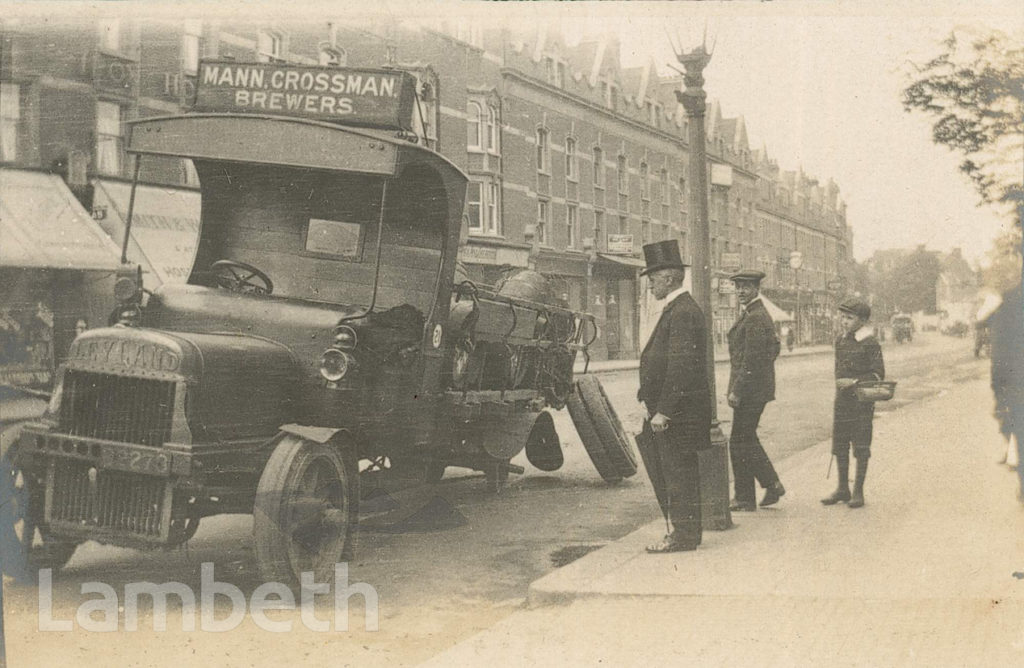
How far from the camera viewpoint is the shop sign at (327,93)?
5.41 meters

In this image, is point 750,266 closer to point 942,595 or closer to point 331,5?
point 942,595

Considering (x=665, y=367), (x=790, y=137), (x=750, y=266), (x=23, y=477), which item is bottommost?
(x=23, y=477)

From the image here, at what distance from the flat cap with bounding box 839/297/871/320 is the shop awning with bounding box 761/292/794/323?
1.31 feet

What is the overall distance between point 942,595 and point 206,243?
16.2 ft

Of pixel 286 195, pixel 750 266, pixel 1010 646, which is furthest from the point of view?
pixel 750 266

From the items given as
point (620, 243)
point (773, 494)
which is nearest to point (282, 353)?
point (620, 243)

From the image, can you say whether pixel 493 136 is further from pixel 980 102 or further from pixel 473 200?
pixel 980 102

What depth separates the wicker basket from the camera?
248 inches

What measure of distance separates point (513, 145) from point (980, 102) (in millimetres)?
3071

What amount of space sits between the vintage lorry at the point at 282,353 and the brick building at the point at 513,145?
0.31 metres

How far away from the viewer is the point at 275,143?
5320 millimetres

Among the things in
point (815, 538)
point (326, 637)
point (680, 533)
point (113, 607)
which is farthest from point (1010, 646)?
point (113, 607)

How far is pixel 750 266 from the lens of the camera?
662cm

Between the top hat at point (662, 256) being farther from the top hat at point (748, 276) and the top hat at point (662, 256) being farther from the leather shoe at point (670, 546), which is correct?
the leather shoe at point (670, 546)
